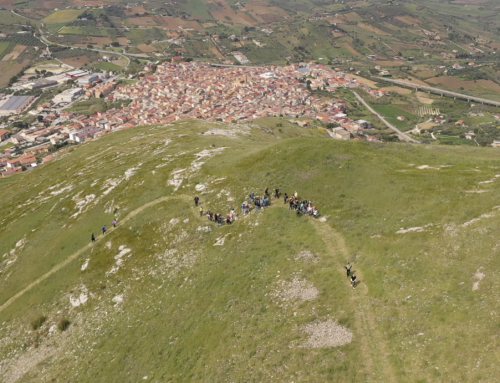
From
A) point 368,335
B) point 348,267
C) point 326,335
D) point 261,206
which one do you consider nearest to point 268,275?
point 348,267

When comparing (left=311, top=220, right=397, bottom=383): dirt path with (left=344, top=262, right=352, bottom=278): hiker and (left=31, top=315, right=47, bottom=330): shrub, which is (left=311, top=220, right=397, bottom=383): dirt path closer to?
(left=344, top=262, right=352, bottom=278): hiker

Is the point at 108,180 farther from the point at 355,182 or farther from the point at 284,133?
the point at 284,133

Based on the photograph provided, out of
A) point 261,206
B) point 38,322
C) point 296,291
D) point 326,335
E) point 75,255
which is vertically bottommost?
point 38,322

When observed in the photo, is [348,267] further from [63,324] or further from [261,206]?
[63,324]

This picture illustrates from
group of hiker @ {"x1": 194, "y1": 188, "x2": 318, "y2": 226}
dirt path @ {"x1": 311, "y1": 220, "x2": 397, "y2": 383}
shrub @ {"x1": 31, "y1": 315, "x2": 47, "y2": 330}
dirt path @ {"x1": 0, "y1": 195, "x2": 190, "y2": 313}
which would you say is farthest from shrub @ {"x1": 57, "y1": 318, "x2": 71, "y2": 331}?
dirt path @ {"x1": 311, "y1": 220, "x2": 397, "y2": 383}

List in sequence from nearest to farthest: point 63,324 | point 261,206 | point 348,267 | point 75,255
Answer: point 348,267
point 63,324
point 261,206
point 75,255

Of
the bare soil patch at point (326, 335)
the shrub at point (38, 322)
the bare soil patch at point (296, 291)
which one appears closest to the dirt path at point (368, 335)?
the bare soil patch at point (326, 335)
